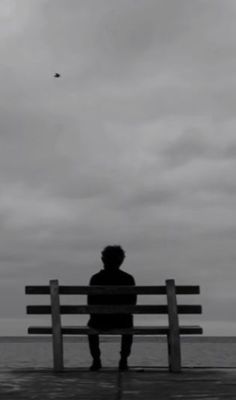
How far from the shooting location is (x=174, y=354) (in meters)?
10.7

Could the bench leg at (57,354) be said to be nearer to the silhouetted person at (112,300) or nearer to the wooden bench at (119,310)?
the wooden bench at (119,310)

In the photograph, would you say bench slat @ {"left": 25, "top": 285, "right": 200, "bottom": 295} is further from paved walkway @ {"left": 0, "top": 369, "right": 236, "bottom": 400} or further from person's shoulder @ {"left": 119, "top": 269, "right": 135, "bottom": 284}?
paved walkway @ {"left": 0, "top": 369, "right": 236, "bottom": 400}

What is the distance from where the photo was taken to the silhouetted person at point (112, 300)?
10.9 meters

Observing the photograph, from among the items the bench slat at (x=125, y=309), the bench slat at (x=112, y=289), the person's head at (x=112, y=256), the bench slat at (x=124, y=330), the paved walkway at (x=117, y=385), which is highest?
the person's head at (x=112, y=256)

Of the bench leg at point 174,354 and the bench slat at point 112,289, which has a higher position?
the bench slat at point 112,289

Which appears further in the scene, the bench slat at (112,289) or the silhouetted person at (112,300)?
the silhouetted person at (112,300)

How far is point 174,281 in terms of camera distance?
36.2ft

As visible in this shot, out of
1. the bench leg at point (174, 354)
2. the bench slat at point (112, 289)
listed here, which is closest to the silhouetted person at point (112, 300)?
the bench slat at point (112, 289)

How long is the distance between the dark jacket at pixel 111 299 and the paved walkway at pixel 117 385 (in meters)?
0.66

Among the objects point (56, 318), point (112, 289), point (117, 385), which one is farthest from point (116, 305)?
point (117, 385)

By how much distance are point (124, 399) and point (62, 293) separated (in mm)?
4078

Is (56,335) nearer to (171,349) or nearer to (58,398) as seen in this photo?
(171,349)

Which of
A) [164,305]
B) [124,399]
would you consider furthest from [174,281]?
[124,399]

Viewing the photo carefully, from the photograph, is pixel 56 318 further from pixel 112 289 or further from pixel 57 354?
pixel 112 289
